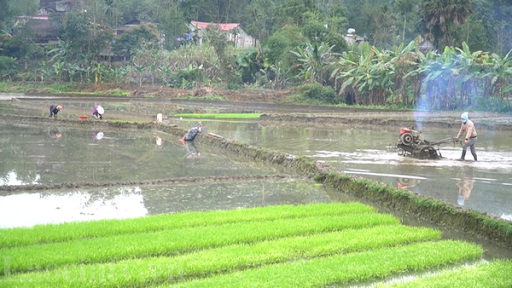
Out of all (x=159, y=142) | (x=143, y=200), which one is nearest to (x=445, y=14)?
(x=159, y=142)

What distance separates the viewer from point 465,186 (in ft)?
37.8

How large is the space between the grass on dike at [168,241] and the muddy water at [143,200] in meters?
1.74

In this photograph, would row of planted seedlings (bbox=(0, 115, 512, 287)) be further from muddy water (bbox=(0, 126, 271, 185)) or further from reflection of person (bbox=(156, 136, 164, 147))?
reflection of person (bbox=(156, 136, 164, 147))

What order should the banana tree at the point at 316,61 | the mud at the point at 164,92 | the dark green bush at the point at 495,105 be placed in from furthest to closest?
the mud at the point at 164,92
the banana tree at the point at 316,61
the dark green bush at the point at 495,105

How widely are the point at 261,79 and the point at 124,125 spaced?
20.8m

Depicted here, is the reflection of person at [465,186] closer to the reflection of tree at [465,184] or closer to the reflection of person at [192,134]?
the reflection of tree at [465,184]

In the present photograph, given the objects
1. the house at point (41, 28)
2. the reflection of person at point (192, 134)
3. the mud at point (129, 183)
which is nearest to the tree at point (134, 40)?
the house at point (41, 28)

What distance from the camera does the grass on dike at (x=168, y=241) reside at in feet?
21.9

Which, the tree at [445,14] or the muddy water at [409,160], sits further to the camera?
the tree at [445,14]

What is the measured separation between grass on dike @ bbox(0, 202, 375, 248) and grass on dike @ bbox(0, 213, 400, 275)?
32 cm

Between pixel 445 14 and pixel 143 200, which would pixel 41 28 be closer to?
pixel 445 14

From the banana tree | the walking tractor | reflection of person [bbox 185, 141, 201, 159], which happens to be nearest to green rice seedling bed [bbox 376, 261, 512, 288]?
the walking tractor

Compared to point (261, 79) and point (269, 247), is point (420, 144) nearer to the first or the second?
point (269, 247)

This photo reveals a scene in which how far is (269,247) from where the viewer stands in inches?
291
